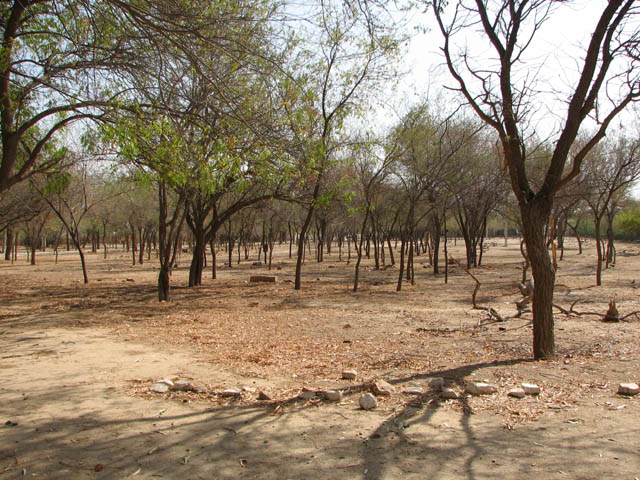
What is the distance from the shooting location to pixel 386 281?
747 inches

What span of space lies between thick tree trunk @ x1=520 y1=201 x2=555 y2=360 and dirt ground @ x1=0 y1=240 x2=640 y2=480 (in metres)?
0.28

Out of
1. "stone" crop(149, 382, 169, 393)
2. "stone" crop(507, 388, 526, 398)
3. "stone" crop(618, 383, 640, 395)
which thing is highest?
"stone" crop(618, 383, 640, 395)

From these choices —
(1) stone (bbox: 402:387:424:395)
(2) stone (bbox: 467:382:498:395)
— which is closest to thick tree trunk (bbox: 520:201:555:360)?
(2) stone (bbox: 467:382:498:395)

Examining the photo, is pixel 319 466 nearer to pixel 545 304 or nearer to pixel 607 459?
pixel 607 459

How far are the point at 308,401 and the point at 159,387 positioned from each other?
1532mm

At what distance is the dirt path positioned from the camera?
300 centimetres

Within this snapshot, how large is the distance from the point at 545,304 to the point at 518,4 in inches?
148

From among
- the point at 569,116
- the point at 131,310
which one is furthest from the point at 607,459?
the point at 131,310

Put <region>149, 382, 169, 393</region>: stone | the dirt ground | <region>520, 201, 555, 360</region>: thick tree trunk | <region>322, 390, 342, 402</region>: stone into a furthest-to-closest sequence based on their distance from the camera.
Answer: <region>520, 201, 555, 360</region>: thick tree trunk, <region>149, 382, 169, 393</region>: stone, <region>322, 390, 342, 402</region>: stone, the dirt ground

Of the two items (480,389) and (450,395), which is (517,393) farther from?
(450,395)

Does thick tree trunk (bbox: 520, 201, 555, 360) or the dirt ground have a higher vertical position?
thick tree trunk (bbox: 520, 201, 555, 360)

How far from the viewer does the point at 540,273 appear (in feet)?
18.8

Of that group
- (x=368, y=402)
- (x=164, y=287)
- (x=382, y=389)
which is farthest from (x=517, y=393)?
(x=164, y=287)

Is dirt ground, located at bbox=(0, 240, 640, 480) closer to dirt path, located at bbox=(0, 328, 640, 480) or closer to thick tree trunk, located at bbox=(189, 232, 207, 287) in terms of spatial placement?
dirt path, located at bbox=(0, 328, 640, 480)
